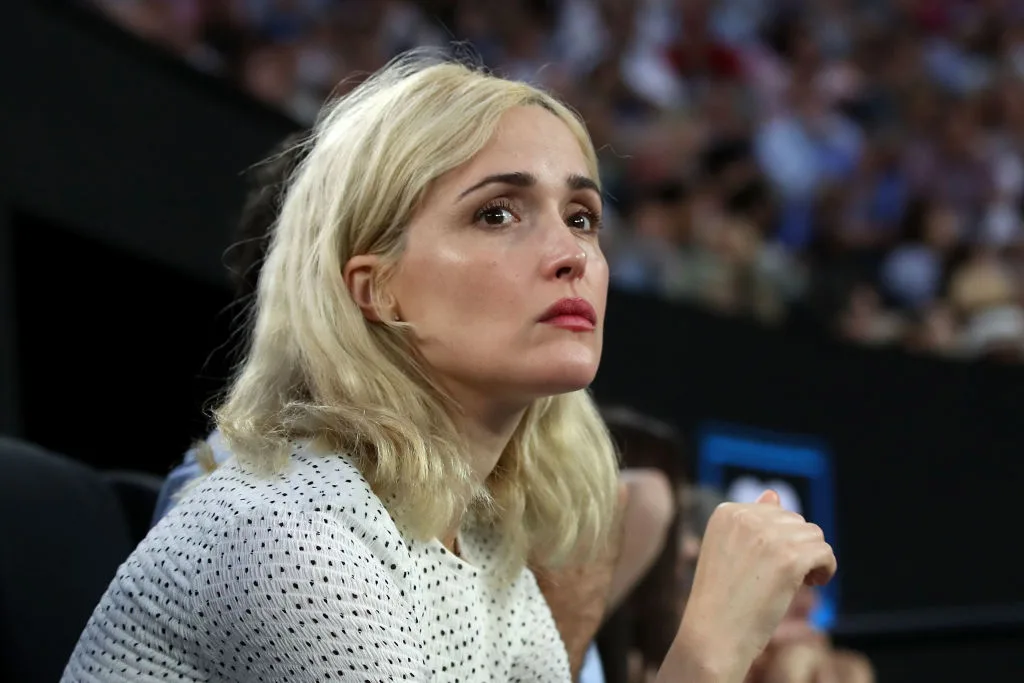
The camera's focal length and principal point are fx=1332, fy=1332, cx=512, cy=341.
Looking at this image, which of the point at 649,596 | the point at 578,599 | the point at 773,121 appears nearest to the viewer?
the point at 578,599

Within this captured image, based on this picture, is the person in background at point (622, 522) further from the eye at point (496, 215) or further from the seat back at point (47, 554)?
the eye at point (496, 215)

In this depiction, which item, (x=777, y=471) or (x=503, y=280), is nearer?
(x=503, y=280)

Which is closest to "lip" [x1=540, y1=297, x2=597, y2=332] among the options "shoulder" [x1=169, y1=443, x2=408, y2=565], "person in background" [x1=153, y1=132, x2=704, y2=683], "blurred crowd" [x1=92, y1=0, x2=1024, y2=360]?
"shoulder" [x1=169, y1=443, x2=408, y2=565]

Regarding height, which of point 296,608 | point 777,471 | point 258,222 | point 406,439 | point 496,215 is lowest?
point 777,471

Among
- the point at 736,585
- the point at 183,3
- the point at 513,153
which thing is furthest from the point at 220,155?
the point at 736,585

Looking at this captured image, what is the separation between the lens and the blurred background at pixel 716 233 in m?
2.82

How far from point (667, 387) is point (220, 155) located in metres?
1.47

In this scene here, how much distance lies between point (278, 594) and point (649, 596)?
1.12 metres

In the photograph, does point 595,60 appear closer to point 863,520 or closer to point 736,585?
point 863,520

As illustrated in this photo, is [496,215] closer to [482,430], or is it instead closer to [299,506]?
[482,430]

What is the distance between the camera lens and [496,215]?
4.23 ft

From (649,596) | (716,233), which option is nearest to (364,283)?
(649,596)

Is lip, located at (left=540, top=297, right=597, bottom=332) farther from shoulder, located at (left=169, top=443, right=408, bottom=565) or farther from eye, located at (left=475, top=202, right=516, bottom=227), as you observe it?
shoulder, located at (left=169, top=443, right=408, bottom=565)

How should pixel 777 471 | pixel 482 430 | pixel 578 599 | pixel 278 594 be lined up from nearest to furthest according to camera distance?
1. pixel 278 594
2. pixel 482 430
3. pixel 578 599
4. pixel 777 471
